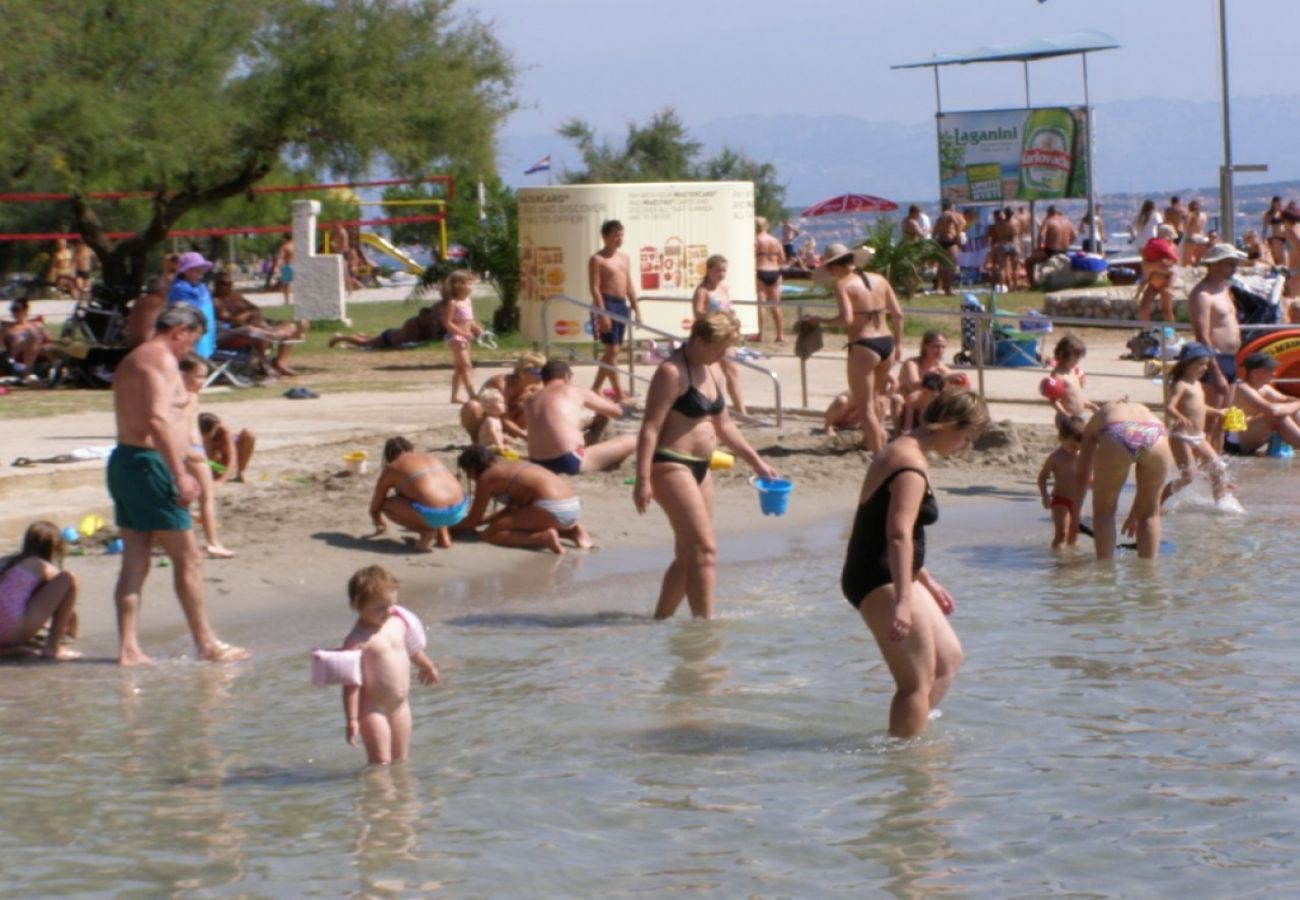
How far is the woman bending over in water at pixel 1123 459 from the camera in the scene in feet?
34.4

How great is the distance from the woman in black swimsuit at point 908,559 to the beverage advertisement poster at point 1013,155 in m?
26.4

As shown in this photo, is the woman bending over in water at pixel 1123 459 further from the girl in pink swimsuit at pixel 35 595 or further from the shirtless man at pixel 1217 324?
the girl in pink swimsuit at pixel 35 595

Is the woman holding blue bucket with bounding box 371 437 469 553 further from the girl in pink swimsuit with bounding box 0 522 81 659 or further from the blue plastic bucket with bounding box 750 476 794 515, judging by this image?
the girl in pink swimsuit with bounding box 0 522 81 659

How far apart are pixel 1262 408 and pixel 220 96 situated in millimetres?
11628

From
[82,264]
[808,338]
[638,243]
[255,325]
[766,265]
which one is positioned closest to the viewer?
[808,338]

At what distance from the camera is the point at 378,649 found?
22.3 ft

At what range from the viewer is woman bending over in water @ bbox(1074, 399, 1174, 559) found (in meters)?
10.5

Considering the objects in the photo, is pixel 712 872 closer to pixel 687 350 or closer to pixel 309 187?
pixel 687 350

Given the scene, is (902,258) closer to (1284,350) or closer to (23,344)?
(1284,350)

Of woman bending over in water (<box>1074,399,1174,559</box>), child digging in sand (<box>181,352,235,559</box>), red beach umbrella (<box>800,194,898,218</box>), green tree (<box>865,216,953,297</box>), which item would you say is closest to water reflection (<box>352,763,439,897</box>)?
child digging in sand (<box>181,352,235,559</box>)

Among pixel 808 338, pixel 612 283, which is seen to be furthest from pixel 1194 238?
pixel 808 338

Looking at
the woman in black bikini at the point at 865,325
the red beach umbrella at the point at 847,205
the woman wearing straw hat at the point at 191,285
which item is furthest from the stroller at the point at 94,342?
the red beach umbrella at the point at 847,205

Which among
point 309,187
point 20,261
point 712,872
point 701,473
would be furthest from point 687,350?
point 20,261

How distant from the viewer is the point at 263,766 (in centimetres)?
738
